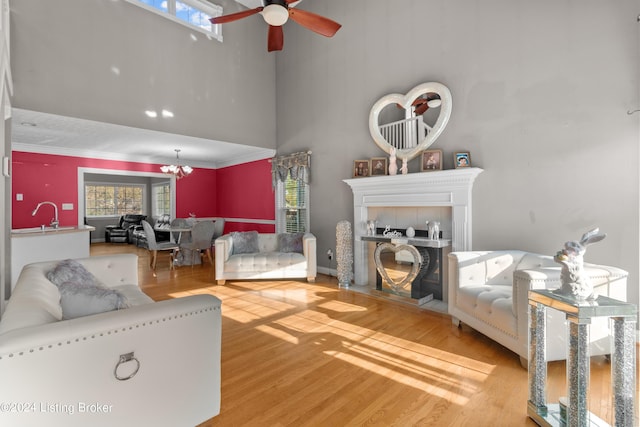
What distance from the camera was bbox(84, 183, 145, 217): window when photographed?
10663 mm

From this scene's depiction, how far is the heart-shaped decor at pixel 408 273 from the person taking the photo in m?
3.80

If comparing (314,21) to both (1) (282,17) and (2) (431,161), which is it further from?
(2) (431,161)

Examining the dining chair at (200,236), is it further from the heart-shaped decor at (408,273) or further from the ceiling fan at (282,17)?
the ceiling fan at (282,17)

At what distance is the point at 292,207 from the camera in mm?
6219

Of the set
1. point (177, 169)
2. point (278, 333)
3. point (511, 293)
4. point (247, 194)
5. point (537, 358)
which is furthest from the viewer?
point (247, 194)

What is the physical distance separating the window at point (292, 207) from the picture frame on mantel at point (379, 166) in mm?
1659

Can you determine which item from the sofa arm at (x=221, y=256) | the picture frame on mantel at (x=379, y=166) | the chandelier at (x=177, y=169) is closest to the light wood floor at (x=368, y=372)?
the sofa arm at (x=221, y=256)

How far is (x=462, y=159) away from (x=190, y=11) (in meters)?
5.11

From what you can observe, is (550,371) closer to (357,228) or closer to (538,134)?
(538,134)

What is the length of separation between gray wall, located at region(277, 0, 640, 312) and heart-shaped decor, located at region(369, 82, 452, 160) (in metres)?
0.13

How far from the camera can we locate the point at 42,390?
116cm

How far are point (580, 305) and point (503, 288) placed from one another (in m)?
1.46

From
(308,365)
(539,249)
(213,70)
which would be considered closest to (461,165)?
(539,249)

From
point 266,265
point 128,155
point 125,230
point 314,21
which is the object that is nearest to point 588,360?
point 314,21
